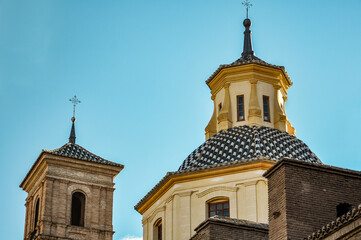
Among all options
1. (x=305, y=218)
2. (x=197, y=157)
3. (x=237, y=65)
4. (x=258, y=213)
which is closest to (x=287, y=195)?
(x=305, y=218)

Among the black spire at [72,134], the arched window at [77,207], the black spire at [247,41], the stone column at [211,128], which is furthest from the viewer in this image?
the black spire at [72,134]

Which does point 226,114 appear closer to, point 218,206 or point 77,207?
point 218,206

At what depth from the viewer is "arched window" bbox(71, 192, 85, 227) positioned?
45.8 m

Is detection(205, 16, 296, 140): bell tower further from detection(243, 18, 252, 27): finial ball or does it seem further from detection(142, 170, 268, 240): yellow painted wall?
detection(142, 170, 268, 240): yellow painted wall

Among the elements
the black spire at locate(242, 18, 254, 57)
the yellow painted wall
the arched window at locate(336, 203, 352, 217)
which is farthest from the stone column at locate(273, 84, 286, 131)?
the arched window at locate(336, 203, 352, 217)

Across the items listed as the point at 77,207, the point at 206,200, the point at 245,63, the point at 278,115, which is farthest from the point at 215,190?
the point at 77,207

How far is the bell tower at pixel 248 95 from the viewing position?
36969 mm

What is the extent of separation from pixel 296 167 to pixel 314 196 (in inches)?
30.8

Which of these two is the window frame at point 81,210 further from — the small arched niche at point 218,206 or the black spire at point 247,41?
the small arched niche at point 218,206

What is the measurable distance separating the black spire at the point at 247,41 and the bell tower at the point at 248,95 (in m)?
1.15

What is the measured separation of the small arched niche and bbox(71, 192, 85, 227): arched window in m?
13.2

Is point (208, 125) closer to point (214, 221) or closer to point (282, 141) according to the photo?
point (282, 141)

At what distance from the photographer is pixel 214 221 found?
22906 millimetres

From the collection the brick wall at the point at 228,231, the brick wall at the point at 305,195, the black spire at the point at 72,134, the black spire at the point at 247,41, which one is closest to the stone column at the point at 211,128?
the black spire at the point at 247,41
